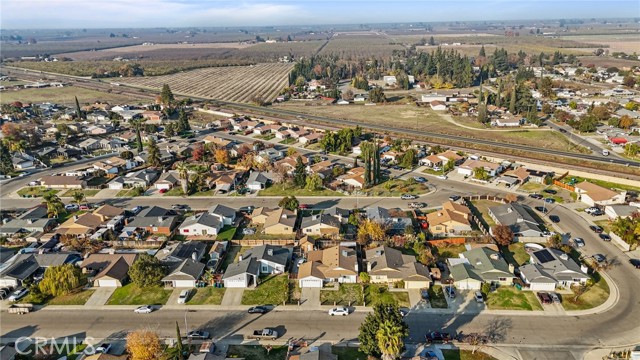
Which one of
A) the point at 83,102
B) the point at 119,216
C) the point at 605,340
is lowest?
the point at 605,340

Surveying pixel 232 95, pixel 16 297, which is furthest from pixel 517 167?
pixel 232 95

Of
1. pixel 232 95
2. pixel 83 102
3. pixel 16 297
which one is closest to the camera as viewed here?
pixel 16 297

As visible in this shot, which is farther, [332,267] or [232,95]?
[232,95]

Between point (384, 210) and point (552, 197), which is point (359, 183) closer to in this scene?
point (384, 210)

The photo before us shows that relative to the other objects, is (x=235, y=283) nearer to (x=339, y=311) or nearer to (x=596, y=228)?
(x=339, y=311)

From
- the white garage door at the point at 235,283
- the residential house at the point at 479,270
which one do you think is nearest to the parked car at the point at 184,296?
the white garage door at the point at 235,283

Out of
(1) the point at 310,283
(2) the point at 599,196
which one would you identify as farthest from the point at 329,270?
(2) the point at 599,196
